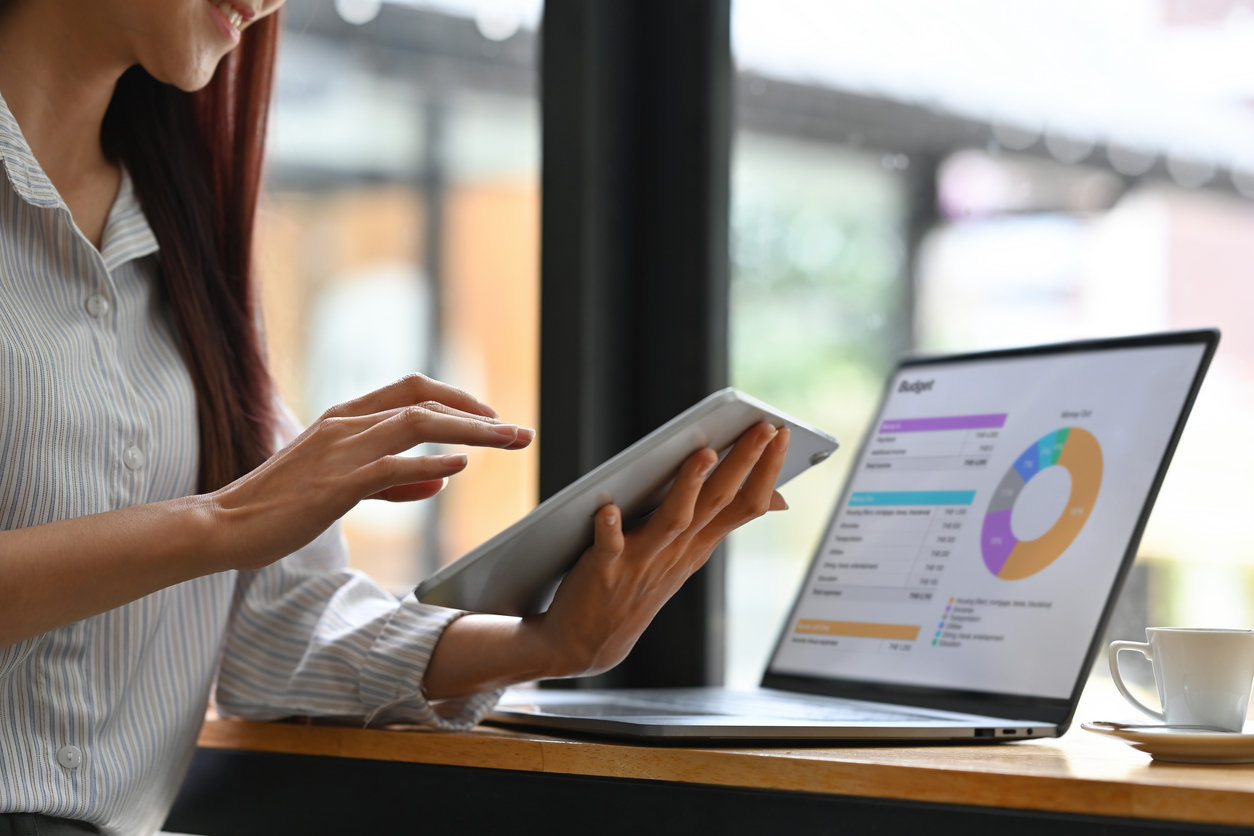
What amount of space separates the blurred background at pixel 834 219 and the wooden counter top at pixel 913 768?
0.46 meters

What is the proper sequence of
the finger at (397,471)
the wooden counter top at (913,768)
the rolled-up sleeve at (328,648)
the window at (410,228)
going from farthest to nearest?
the window at (410,228) < the rolled-up sleeve at (328,648) < the finger at (397,471) < the wooden counter top at (913,768)

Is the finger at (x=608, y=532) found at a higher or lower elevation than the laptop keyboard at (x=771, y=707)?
higher

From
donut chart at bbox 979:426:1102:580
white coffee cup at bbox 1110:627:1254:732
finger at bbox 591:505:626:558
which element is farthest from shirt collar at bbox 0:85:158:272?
white coffee cup at bbox 1110:627:1254:732

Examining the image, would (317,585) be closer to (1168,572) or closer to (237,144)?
(237,144)

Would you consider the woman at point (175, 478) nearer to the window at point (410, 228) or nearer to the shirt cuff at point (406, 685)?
the shirt cuff at point (406, 685)

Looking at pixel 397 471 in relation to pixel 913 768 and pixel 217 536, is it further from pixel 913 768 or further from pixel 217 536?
pixel 913 768

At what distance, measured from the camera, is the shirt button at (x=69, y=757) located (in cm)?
93

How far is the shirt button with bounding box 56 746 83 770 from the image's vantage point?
0.93 meters

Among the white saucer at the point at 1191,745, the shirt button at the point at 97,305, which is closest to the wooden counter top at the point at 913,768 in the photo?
the white saucer at the point at 1191,745

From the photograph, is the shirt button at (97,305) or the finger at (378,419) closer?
the finger at (378,419)

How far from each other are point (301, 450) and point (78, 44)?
53 cm

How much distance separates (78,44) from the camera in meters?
1.04

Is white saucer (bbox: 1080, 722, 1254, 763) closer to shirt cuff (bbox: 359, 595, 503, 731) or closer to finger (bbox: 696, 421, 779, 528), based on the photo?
finger (bbox: 696, 421, 779, 528)

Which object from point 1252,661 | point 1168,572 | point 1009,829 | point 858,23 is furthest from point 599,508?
point 858,23
